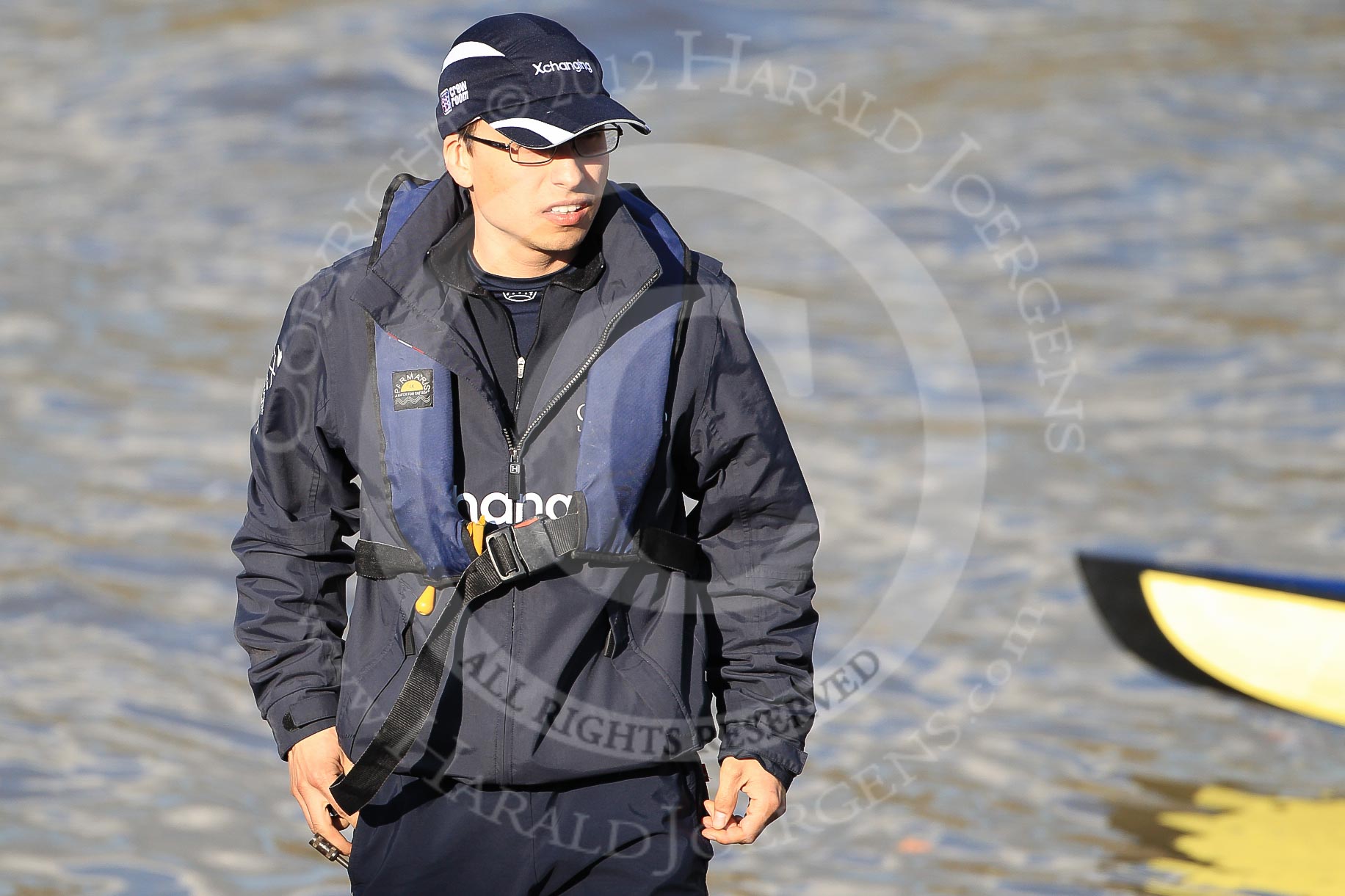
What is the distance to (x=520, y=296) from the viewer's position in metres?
2.67

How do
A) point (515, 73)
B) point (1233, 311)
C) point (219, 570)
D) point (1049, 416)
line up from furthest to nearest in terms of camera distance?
1. point (1233, 311)
2. point (1049, 416)
3. point (219, 570)
4. point (515, 73)

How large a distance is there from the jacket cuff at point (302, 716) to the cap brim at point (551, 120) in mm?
1085

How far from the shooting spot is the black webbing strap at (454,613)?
2.56m

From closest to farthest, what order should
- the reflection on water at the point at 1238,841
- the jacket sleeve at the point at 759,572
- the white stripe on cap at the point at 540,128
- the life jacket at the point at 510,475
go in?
the white stripe on cap at the point at 540,128
the life jacket at the point at 510,475
the jacket sleeve at the point at 759,572
the reflection on water at the point at 1238,841

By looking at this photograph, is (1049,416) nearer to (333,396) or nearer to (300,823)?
(300,823)

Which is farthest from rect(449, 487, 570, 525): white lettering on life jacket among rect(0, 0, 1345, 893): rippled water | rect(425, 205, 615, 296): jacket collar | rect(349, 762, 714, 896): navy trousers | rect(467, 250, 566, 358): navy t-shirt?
rect(0, 0, 1345, 893): rippled water

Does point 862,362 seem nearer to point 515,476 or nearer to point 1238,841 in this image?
point 1238,841

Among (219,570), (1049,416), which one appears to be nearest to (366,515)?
(219,570)

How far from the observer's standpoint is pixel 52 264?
10492 millimetres

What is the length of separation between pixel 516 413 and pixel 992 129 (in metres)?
10.8

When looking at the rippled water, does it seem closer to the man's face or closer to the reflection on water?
the reflection on water

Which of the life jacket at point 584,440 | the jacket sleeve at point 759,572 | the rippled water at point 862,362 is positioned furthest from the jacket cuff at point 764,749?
the rippled water at point 862,362

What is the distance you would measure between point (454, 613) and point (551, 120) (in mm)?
857

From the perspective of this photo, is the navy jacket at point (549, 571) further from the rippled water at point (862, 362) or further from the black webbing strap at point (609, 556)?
the rippled water at point (862, 362)
